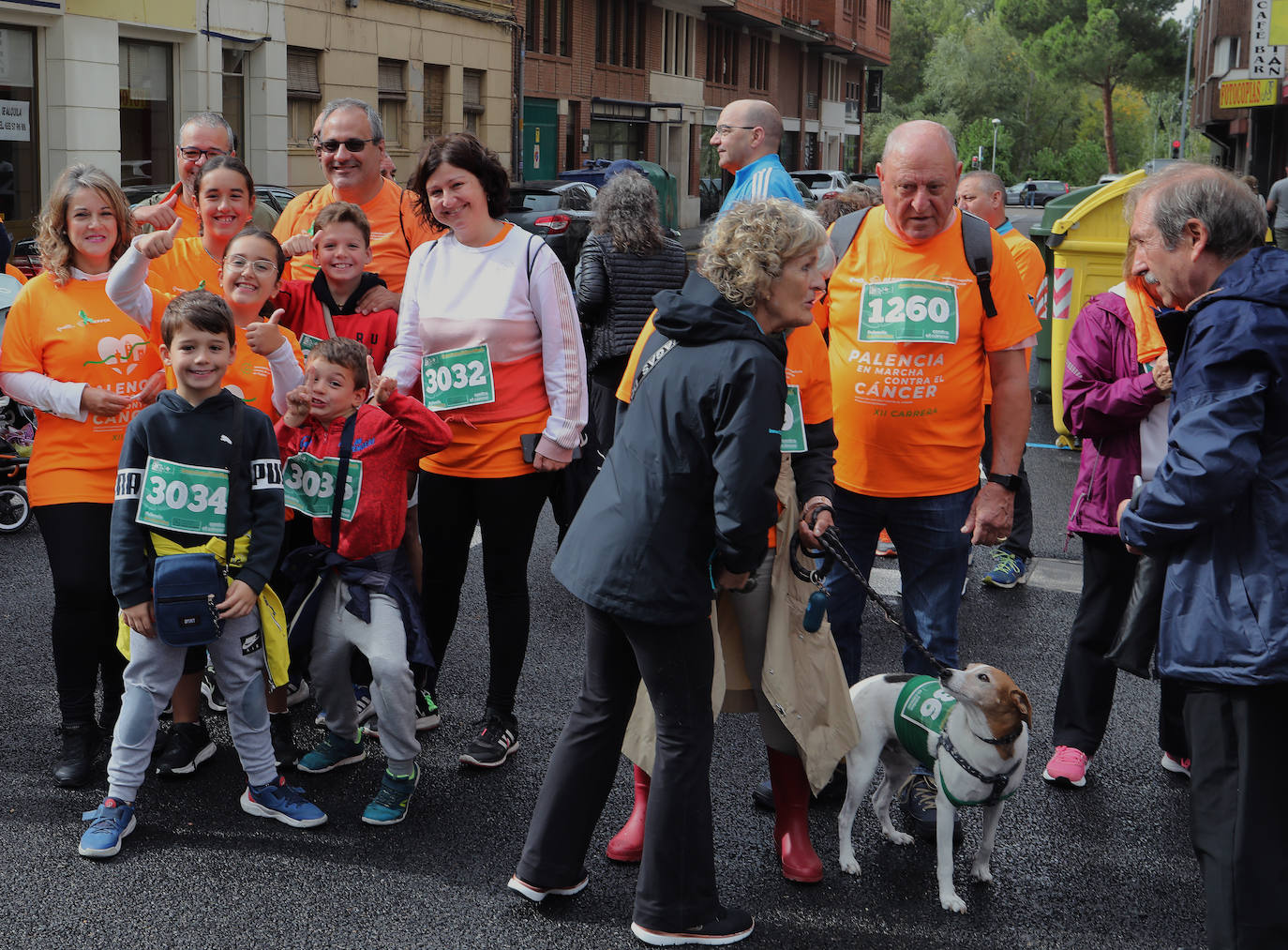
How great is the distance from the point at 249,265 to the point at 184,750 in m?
1.58

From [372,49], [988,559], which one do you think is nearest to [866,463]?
[988,559]

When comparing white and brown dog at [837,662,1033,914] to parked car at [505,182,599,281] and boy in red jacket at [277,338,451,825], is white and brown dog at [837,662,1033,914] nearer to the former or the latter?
boy in red jacket at [277,338,451,825]

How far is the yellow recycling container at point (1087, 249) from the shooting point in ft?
32.7

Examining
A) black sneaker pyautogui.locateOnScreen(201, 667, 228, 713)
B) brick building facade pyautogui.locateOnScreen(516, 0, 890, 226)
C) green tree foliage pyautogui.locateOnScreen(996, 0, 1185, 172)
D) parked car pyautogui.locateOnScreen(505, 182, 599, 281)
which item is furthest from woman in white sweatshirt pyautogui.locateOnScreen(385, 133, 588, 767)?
green tree foliage pyautogui.locateOnScreen(996, 0, 1185, 172)

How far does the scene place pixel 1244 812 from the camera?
2.92 m

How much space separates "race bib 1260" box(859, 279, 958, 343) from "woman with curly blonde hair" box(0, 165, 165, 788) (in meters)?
2.32

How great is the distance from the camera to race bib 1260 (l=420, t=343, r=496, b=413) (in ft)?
14.1

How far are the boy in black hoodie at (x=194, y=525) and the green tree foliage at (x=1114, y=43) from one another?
77001 mm

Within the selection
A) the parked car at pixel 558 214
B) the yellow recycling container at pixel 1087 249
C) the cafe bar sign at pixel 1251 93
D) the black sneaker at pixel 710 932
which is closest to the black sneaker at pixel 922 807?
the black sneaker at pixel 710 932

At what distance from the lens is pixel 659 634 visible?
3205 mm

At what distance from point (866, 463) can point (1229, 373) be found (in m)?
1.45

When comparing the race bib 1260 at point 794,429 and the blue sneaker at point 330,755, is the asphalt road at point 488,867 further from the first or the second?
the race bib 1260 at point 794,429

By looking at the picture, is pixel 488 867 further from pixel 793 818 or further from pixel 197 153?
pixel 197 153

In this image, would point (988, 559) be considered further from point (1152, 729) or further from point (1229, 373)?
point (1229, 373)
